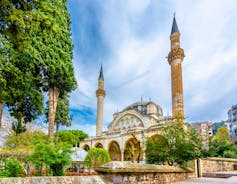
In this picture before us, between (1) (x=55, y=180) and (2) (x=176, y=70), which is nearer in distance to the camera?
(1) (x=55, y=180)

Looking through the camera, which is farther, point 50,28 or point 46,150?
point 46,150

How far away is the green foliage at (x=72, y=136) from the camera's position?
102 ft

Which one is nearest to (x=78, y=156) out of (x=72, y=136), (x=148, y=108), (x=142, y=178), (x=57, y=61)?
(x=57, y=61)

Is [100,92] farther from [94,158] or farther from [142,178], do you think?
[142,178]

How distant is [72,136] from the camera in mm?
32094

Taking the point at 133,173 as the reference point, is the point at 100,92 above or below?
above

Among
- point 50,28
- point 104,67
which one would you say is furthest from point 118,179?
point 104,67

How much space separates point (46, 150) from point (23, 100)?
611cm

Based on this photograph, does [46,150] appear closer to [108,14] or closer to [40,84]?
[40,84]

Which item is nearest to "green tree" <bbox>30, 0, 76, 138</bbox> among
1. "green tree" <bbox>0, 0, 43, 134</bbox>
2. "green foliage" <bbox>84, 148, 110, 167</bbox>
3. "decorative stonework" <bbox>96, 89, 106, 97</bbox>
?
"green tree" <bbox>0, 0, 43, 134</bbox>

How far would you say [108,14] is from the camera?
18.7 meters

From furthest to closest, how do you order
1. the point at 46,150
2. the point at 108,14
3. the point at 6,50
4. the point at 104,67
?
the point at 104,67 → the point at 108,14 → the point at 6,50 → the point at 46,150

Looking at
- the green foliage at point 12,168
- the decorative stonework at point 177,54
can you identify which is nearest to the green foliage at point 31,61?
the green foliage at point 12,168

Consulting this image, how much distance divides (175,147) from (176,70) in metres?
16.4
